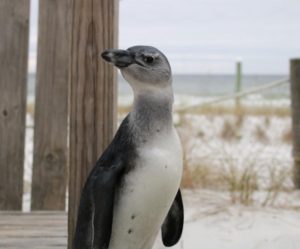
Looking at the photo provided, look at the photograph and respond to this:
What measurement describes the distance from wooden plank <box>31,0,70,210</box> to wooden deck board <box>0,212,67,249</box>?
0.66 feet

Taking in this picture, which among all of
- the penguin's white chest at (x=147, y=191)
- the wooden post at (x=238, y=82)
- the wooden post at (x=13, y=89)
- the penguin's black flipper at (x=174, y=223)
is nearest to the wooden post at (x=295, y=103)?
the wooden post at (x=13, y=89)

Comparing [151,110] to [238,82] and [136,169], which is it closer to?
[136,169]

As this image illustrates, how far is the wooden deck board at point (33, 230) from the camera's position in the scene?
138 centimetres

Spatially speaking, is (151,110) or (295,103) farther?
(295,103)

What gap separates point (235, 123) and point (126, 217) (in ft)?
19.9

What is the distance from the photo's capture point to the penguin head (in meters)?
0.93

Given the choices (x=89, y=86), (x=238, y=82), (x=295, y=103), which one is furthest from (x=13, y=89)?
(x=238, y=82)

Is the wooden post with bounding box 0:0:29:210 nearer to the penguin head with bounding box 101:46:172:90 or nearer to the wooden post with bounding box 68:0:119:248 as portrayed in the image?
the wooden post with bounding box 68:0:119:248

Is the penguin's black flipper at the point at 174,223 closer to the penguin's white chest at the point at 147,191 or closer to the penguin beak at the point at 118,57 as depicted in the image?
the penguin's white chest at the point at 147,191

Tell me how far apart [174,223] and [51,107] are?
93cm

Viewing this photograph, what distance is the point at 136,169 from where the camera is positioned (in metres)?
0.96

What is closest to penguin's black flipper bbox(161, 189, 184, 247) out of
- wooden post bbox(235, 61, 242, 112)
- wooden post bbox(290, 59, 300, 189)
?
wooden post bbox(290, 59, 300, 189)

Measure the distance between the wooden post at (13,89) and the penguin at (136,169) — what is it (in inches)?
39.1

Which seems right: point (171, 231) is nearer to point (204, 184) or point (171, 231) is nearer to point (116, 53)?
point (116, 53)
